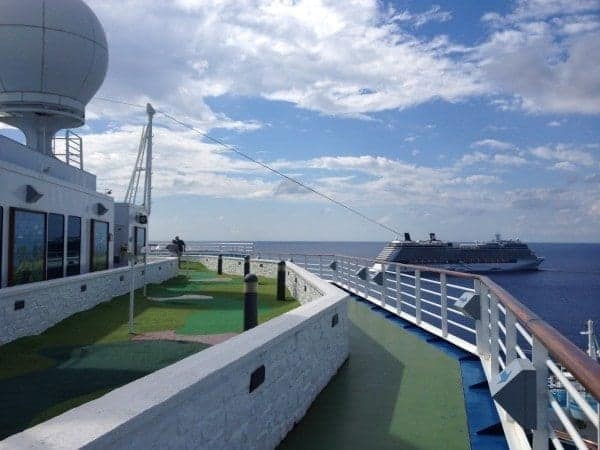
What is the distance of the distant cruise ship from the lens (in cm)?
8938

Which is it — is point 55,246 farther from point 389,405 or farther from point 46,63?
point 389,405

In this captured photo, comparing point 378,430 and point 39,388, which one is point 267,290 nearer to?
point 39,388

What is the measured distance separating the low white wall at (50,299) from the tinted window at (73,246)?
111 centimetres

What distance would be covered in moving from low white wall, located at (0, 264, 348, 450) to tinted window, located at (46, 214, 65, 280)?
29.1 ft

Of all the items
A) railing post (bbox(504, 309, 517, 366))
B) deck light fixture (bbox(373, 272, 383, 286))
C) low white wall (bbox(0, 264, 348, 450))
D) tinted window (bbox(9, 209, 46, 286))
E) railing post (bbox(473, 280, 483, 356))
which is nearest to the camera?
low white wall (bbox(0, 264, 348, 450))

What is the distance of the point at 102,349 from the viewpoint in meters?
7.69

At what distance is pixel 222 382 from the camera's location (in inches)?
130

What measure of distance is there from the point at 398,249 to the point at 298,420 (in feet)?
282

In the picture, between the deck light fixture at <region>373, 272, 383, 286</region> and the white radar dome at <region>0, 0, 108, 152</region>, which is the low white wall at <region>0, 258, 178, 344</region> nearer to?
the white radar dome at <region>0, 0, 108, 152</region>

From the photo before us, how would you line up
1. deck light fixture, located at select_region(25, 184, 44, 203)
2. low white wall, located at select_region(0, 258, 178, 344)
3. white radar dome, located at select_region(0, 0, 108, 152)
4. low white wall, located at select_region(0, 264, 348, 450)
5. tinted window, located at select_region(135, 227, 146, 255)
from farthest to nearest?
1. tinted window, located at select_region(135, 227, 146, 255)
2. white radar dome, located at select_region(0, 0, 108, 152)
3. deck light fixture, located at select_region(25, 184, 44, 203)
4. low white wall, located at select_region(0, 258, 178, 344)
5. low white wall, located at select_region(0, 264, 348, 450)

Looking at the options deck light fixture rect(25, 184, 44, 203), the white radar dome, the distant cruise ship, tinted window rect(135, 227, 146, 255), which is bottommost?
the distant cruise ship

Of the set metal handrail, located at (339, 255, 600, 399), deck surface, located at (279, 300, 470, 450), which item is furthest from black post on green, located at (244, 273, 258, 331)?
metal handrail, located at (339, 255, 600, 399)

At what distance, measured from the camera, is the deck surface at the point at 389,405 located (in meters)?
4.42

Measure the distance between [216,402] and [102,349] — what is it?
5.11m
